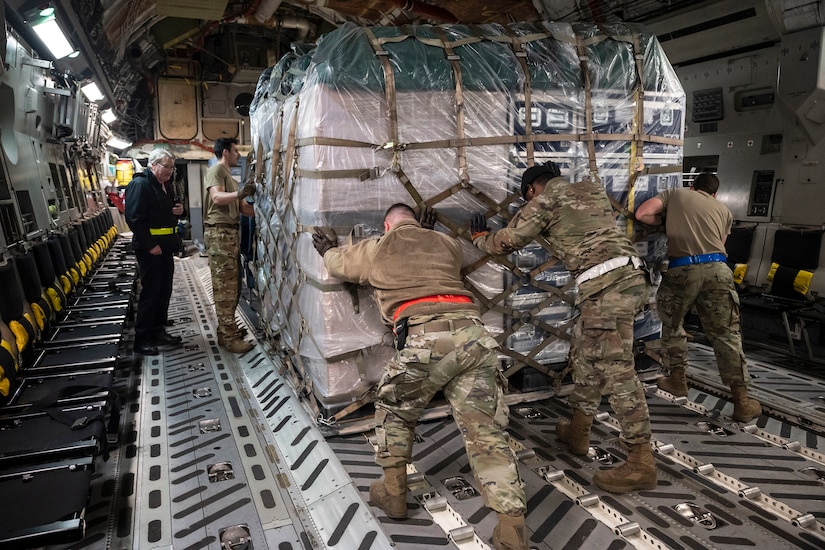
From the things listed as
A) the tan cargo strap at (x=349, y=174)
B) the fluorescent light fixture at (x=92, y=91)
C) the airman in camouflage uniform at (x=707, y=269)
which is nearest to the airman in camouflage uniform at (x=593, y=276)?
the tan cargo strap at (x=349, y=174)

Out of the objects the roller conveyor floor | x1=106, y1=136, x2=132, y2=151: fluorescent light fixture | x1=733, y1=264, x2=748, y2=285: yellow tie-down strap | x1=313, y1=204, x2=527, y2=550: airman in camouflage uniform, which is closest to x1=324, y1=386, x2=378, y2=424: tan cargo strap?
the roller conveyor floor

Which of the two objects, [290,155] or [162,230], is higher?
[290,155]

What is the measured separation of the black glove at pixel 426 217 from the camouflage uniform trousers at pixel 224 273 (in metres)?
2.71

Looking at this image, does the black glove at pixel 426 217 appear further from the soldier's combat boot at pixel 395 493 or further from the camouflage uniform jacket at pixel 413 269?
the soldier's combat boot at pixel 395 493

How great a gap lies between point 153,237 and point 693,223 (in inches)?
181

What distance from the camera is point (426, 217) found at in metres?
3.51

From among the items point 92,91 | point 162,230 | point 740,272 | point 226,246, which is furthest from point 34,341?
point 740,272

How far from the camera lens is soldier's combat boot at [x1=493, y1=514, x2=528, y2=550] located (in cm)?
238

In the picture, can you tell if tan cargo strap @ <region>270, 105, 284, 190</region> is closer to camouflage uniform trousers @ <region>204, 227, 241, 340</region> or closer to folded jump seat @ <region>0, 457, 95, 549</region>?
camouflage uniform trousers @ <region>204, 227, 241, 340</region>

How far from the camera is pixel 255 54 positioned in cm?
1321

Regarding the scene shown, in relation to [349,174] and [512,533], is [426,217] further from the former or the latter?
[512,533]

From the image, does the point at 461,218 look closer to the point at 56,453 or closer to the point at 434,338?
the point at 434,338

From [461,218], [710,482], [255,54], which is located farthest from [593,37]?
[255,54]

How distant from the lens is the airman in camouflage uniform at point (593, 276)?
3.17m
